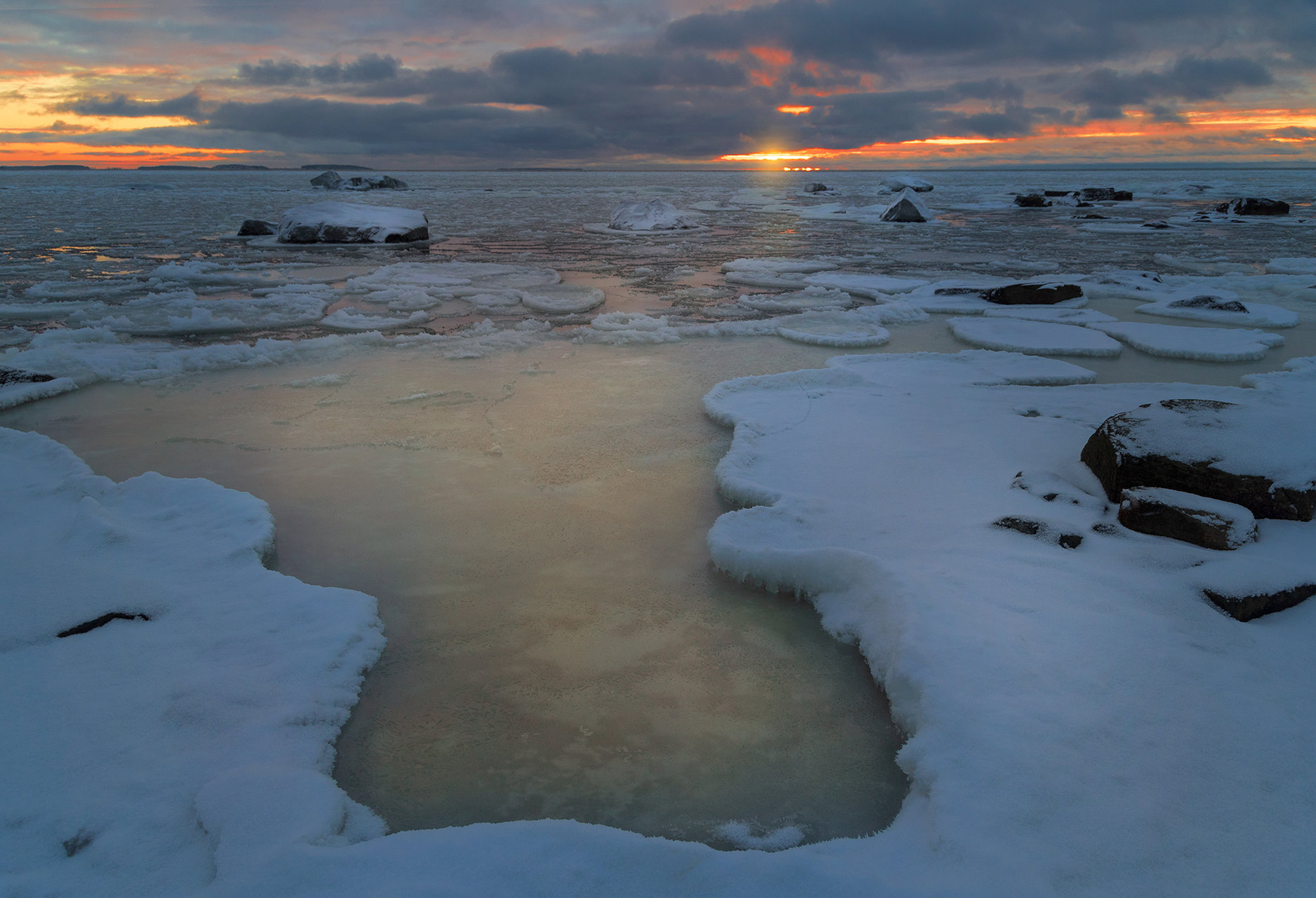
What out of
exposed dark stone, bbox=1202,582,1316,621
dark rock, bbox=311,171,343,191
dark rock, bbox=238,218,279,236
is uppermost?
dark rock, bbox=311,171,343,191

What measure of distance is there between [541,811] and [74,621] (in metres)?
1.48

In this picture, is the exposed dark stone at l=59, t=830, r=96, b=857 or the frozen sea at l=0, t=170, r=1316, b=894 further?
the frozen sea at l=0, t=170, r=1316, b=894

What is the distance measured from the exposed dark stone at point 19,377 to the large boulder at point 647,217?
12299mm

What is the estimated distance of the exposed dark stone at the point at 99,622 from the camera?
6.47 ft

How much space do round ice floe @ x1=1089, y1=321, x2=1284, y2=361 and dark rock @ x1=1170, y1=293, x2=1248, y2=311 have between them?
2.24 ft

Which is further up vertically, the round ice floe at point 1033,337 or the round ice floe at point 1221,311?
the round ice floe at point 1221,311

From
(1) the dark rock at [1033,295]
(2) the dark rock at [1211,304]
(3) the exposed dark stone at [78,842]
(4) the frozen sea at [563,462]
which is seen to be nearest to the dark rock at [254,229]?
(4) the frozen sea at [563,462]

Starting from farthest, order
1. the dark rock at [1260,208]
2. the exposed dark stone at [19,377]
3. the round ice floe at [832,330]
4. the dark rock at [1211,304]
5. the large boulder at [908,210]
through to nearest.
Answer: the dark rock at [1260,208] < the large boulder at [908,210] < the dark rock at [1211,304] < the round ice floe at [832,330] < the exposed dark stone at [19,377]

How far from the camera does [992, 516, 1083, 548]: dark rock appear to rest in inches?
93.5

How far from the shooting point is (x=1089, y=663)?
1.84m

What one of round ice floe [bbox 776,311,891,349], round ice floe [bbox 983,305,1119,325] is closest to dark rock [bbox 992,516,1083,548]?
Answer: round ice floe [bbox 776,311,891,349]

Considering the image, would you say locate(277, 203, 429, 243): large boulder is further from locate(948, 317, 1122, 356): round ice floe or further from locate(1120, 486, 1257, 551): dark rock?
locate(1120, 486, 1257, 551): dark rock

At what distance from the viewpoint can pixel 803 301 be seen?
283 inches

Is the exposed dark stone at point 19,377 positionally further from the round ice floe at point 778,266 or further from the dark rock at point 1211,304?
the dark rock at point 1211,304
